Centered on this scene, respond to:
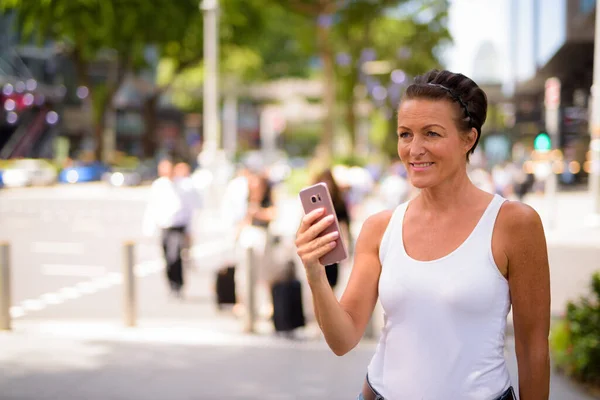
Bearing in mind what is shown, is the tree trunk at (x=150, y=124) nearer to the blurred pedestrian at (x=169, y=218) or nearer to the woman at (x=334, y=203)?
the blurred pedestrian at (x=169, y=218)

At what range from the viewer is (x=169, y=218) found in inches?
464

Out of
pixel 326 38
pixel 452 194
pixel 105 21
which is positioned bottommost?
pixel 452 194

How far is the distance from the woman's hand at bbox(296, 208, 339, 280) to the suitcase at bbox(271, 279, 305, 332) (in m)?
6.56

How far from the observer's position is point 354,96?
1629 inches

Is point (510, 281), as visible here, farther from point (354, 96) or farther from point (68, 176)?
point (68, 176)

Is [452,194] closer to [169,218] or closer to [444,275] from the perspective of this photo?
[444,275]

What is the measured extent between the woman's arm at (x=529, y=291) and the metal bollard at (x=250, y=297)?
688cm

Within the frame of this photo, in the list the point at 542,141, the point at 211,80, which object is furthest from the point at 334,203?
the point at 211,80

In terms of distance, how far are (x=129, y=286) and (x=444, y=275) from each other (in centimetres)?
727

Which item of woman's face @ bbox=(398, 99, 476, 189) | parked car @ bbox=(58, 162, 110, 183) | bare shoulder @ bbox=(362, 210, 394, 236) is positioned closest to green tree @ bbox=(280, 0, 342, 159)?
parked car @ bbox=(58, 162, 110, 183)

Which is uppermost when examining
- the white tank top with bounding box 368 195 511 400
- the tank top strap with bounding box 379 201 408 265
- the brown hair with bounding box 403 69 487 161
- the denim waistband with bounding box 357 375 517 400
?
the brown hair with bounding box 403 69 487 161

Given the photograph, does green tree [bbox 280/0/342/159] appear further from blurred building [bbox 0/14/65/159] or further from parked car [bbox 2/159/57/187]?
blurred building [bbox 0/14/65/159]

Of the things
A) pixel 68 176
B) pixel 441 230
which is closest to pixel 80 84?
pixel 68 176

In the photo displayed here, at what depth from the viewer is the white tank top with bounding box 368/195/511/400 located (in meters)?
2.26
